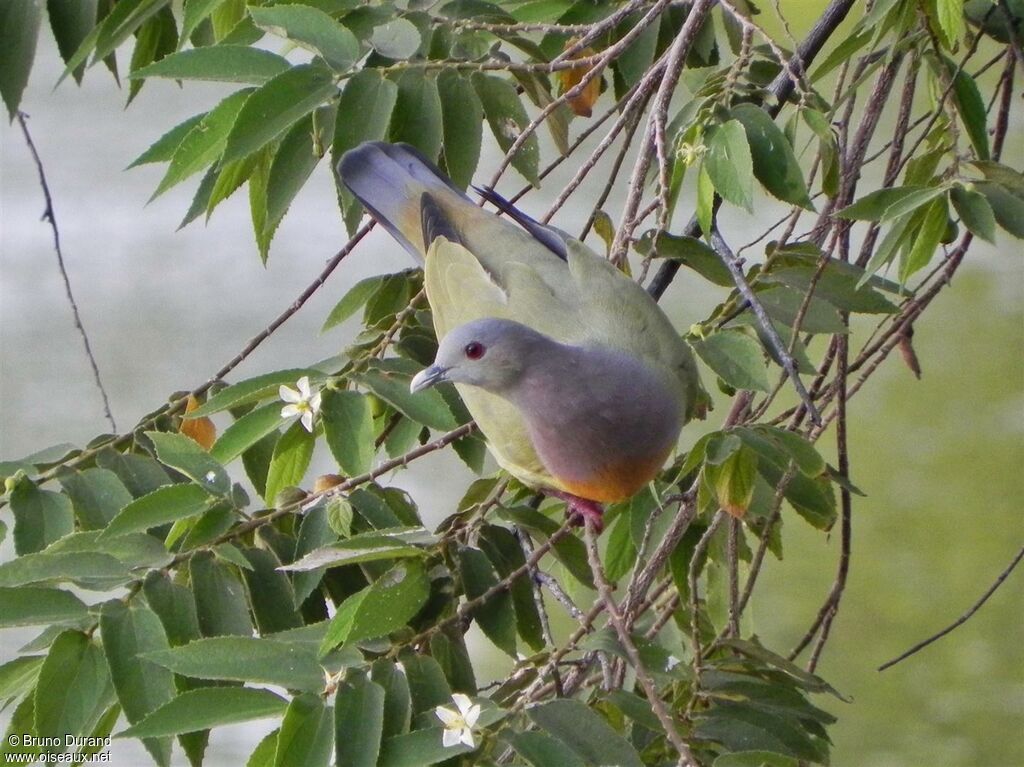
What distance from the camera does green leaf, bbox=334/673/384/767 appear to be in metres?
1.03

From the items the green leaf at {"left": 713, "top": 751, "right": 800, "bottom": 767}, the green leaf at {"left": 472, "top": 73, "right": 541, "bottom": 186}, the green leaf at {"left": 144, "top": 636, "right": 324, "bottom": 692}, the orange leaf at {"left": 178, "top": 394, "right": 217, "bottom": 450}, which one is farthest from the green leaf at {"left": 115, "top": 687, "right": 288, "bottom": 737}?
the green leaf at {"left": 472, "top": 73, "right": 541, "bottom": 186}

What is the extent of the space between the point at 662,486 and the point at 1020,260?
12.0 feet

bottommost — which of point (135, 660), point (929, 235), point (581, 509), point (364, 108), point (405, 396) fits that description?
point (581, 509)

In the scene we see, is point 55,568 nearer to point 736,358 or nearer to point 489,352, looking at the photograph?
point 489,352

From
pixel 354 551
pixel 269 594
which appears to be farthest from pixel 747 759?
pixel 269 594

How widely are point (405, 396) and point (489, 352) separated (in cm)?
13

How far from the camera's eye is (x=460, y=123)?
1.44 m

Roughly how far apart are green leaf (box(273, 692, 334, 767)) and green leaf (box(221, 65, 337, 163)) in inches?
20.0

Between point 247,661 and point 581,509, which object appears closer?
point 247,661

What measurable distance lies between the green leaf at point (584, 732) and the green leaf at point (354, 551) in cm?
17

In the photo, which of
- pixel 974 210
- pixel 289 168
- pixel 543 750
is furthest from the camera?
pixel 289 168

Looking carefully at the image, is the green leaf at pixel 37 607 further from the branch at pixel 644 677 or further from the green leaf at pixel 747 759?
the green leaf at pixel 747 759

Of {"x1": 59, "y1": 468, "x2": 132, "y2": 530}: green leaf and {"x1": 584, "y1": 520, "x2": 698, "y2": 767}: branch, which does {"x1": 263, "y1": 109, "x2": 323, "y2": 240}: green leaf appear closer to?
{"x1": 59, "y1": 468, "x2": 132, "y2": 530}: green leaf

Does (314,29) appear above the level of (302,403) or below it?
above
